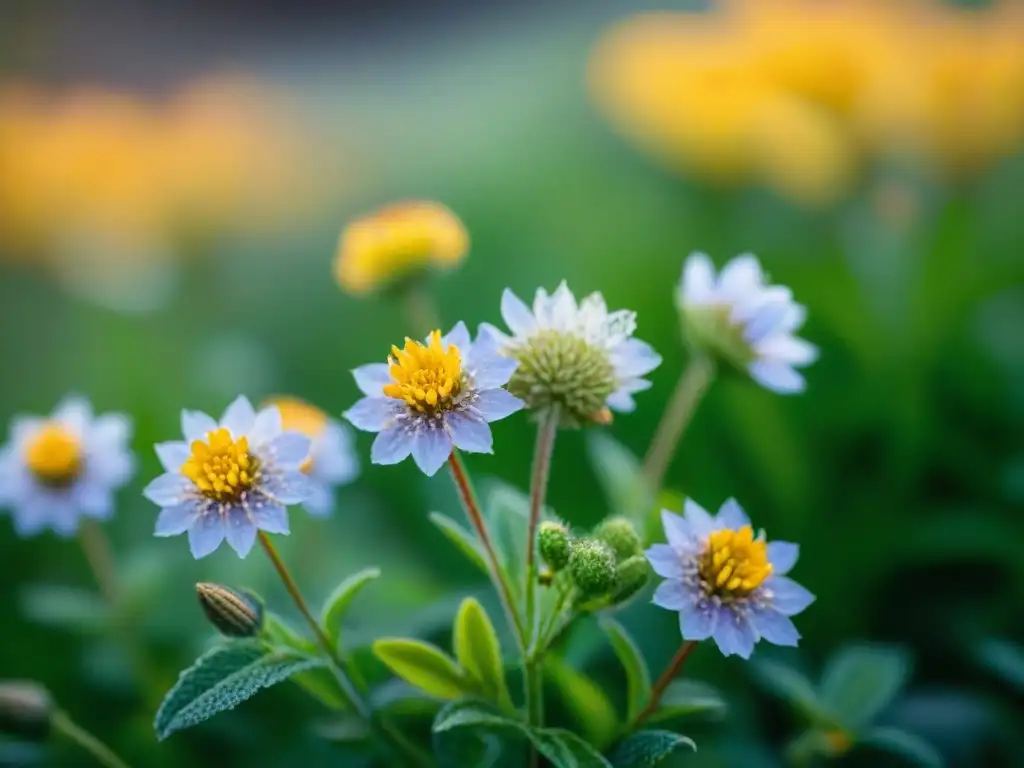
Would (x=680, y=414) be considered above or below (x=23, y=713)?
above

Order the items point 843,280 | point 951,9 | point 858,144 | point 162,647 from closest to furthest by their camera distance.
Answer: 1. point 162,647
2. point 843,280
3. point 858,144
4. point 951,9

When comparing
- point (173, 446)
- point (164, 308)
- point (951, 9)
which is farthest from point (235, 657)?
point (951, 9)

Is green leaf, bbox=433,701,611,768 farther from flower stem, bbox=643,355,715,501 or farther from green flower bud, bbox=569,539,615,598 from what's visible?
flower stem, bbox=643,355,715,501

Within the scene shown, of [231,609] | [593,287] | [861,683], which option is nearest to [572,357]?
[231,609]

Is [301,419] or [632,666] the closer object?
[632,666]

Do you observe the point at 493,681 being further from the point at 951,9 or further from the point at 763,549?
the point at 951,9

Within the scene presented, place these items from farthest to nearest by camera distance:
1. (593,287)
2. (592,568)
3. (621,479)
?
1. (593,287)
2. (621,479)
3. (592,568)

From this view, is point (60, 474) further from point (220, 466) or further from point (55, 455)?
point (220, 466)
